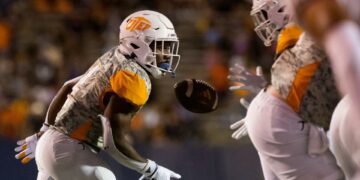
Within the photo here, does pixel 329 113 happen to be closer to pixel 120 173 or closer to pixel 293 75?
pixel 293 75

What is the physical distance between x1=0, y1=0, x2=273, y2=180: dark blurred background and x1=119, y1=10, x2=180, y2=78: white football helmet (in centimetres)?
298

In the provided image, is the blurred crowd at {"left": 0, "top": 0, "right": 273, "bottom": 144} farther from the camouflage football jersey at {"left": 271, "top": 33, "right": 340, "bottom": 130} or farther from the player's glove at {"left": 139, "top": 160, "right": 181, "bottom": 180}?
the camouflage football jersey at {"left": 271, "top": 33, "right": 340, "bottom": 130}

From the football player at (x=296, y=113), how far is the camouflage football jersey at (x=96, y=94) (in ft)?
2.16

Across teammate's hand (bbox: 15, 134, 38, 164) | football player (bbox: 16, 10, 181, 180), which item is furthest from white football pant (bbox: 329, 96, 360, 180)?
teammate's hand (bbox: 15, 134, 38, 164)

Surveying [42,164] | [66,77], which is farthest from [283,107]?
[66,77]

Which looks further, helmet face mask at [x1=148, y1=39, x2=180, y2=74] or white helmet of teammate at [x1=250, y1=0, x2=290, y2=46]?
helmet face mask at [x1=148, y1=39, x2=180, y2=74]

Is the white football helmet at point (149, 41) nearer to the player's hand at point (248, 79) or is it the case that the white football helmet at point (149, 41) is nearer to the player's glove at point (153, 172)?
the player's hand at point (248, 79)

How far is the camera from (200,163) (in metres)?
7.48

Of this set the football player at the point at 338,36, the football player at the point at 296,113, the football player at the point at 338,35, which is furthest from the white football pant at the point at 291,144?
the football player at the point at 338,35

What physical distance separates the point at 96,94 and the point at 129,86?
23cm

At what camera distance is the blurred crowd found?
9.46m

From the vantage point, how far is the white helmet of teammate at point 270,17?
4.41 m

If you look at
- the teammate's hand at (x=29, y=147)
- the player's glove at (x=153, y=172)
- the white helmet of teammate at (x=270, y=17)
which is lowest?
the teammate's hand at (x=29, y=147)

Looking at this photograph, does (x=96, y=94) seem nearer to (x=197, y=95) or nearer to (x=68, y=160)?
(x=68, y=160)
